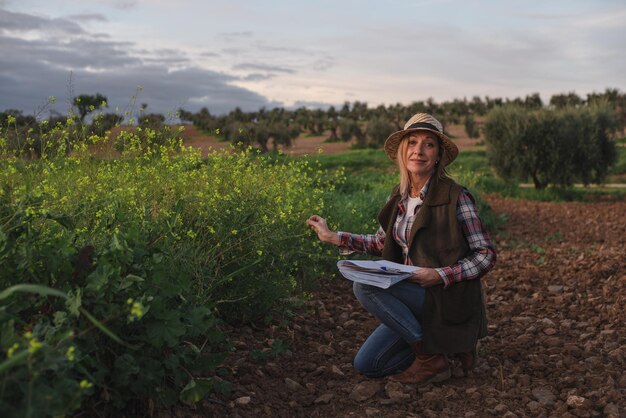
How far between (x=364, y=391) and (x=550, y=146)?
1607cm

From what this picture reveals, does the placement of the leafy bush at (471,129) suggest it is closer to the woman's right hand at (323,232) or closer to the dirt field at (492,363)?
the dirt field at (492,363)

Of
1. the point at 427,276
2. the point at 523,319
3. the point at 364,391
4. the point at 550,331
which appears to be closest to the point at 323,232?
the point at 427,276

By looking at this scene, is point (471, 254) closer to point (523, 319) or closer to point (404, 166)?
point (404, 166)

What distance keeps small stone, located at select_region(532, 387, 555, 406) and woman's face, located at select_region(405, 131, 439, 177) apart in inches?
62.2

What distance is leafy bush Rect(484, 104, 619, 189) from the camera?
19.0 metres

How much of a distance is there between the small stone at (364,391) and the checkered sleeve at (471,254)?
0.82 metres

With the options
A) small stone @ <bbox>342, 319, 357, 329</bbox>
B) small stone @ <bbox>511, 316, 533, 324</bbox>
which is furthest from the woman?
small stone @ <bbox>511, 316, 533, 324</bbox>

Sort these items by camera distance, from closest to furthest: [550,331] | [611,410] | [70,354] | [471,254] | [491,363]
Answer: [70,354]
[611,410]
[471,254]
[491,363]
[550,331]

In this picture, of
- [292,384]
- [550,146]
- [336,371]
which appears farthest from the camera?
[550,146]

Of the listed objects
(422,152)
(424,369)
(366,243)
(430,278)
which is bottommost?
(424,369)

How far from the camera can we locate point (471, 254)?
4395 mm

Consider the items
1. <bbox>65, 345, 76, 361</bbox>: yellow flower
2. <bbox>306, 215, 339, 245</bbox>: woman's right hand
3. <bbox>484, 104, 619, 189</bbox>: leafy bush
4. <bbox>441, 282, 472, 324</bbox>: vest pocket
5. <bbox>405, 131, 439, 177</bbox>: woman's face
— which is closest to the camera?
<bbox>65, 345, 76, 361</bbox>: yellow flower

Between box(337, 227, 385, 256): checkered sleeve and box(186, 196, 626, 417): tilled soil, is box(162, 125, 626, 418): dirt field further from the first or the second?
box(337, 227, 385, 256): checkered sleeve

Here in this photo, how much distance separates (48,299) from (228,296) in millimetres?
1846
